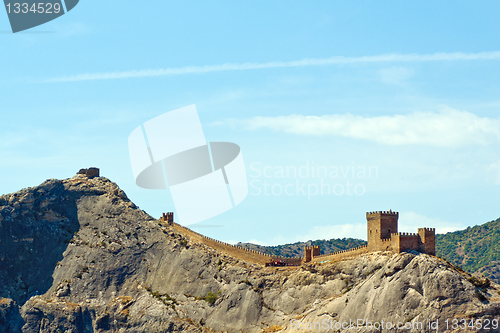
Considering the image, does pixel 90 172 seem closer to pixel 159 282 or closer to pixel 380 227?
pixel 159 282

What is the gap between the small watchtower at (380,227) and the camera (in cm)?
10394

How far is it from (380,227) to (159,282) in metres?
36.5

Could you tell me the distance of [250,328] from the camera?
10600 centimetres

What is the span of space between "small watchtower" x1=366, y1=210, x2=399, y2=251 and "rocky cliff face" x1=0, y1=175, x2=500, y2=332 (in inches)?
88.1

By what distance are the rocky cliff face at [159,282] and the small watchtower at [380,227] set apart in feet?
7.34

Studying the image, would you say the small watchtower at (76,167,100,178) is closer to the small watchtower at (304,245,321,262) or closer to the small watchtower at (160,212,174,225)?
the small watchtower at (160,212,174,225)

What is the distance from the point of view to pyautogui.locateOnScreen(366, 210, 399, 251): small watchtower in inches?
4092

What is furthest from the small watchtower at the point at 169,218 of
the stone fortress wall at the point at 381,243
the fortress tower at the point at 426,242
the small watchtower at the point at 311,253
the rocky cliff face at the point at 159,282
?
the fortress tower at the point at 426,242

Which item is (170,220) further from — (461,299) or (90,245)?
(461,299)

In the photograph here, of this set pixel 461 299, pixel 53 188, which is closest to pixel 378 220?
pixel 461 299

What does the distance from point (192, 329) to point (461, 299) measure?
126ft

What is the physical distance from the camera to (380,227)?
10388cm

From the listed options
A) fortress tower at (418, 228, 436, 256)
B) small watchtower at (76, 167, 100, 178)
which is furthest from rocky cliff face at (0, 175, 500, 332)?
fortress tower at (418, 228, 436, 256)

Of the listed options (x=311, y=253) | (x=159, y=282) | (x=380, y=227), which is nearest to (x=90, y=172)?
(x=159, y=282)
